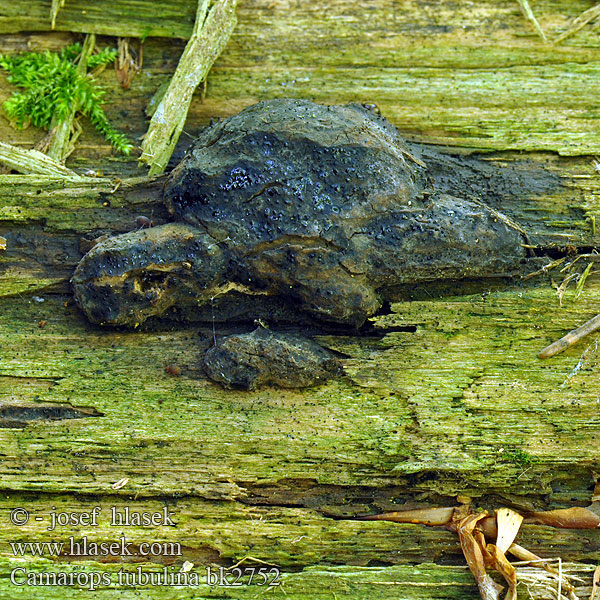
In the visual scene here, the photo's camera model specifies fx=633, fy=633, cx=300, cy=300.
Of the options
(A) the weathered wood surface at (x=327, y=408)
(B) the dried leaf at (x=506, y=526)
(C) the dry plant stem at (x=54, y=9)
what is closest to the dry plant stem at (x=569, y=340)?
(A) the weathered wood surface at (x=327, y=408)

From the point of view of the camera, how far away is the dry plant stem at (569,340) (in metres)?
4.04

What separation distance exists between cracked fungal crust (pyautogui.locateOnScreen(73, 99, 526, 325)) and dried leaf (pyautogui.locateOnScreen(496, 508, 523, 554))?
4.72ft

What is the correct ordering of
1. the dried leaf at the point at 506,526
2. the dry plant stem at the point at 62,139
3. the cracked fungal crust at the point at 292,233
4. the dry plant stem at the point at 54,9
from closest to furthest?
1. the dried leaf at the point at 506,526
2. the cracked fungal crust at the point at 292,233
3. the dry plant stem at the point at 62,139
4. the dry plant stem at the point at 54,9

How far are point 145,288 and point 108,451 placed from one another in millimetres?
1021

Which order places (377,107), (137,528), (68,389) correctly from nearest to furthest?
(137,528) < (68,389) < (377,107)

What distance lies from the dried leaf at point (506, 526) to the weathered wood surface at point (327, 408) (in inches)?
3.4

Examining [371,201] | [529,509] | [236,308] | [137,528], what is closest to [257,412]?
[236,308]

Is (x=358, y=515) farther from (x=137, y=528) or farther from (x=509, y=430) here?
(x=137, y=528)

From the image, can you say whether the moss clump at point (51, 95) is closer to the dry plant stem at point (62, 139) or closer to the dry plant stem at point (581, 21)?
the dry plant stem at point (62, 139)

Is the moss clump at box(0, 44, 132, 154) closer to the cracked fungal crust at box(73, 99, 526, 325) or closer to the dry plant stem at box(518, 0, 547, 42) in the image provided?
the cracked fungal crust at box(73, 99, 526, 325)

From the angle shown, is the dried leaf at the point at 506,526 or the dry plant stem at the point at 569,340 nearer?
the dried leaf at the point at 506,526

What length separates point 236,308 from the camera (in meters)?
4.13

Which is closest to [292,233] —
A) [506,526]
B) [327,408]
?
[327,408]

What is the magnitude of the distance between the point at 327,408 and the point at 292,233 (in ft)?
3.64
